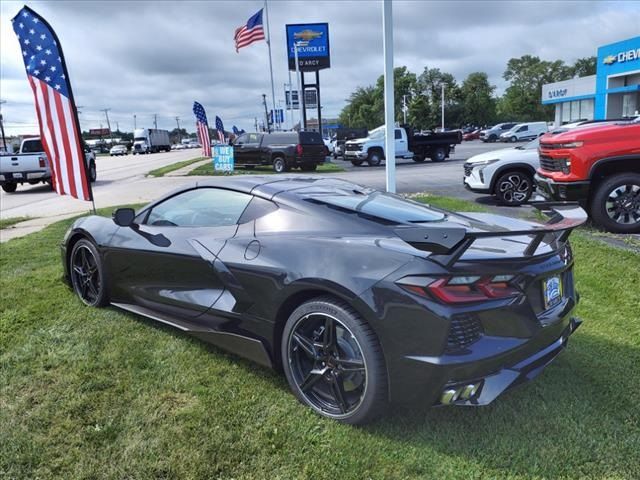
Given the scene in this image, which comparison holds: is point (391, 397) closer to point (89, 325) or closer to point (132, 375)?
point (132, 375)

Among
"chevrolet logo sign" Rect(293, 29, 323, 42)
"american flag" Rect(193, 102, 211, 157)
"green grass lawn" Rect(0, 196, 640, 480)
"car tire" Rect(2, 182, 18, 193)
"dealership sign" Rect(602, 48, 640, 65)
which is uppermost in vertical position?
"chevrolet logo sign" Rect(293, 29, 323, 42)

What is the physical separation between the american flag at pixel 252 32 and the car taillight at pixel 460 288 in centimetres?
2989

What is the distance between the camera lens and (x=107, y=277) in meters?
4.29

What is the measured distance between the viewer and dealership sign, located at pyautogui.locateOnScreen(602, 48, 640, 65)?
3703 centimetres

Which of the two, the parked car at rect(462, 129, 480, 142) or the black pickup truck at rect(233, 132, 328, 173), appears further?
the parked car at rect(462, 129, 480, 142)

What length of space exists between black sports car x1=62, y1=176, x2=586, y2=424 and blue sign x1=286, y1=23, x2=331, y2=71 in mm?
36891

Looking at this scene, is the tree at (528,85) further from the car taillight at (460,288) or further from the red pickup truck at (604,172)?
the car taillight at (460,288)

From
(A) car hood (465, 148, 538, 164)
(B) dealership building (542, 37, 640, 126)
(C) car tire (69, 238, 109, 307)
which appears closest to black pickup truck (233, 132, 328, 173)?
(A) car hood (465, 148, 538, 164)

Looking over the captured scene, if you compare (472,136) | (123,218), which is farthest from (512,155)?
(472,136)

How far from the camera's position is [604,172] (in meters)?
6.84

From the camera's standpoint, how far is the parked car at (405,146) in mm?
25281

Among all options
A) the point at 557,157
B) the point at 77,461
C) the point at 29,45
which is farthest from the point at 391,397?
the point at 29,45

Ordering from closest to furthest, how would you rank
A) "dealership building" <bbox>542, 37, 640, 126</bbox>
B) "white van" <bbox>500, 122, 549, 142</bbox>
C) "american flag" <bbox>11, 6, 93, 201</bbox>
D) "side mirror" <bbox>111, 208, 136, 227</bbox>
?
"side mirror" <bbox>111, 208, 136, 227</bbox>, "american flag" <bbox>11, 6, 93, 201</bbox>, "dealership building" <bbox>542, 37, 640, 126</bbox>, "white van" <bbox>500, 122, 549, 142</bbox>

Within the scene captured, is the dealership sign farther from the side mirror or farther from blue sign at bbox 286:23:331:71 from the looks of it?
the side mirror
